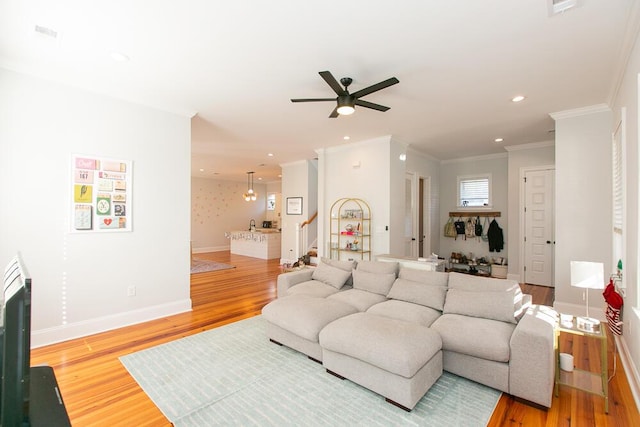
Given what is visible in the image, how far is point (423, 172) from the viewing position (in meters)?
6.83

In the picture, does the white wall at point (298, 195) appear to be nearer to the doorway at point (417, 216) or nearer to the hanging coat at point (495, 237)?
the doorway at point (417, 216)

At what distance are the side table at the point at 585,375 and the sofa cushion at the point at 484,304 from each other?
1.13 feet

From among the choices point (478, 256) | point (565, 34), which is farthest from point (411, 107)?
point (478, 256)

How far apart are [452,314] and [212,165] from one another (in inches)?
290

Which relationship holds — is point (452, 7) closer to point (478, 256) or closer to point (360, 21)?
point (360, 21)

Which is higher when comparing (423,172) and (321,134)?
(321,134)

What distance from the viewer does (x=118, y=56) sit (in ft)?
8.85

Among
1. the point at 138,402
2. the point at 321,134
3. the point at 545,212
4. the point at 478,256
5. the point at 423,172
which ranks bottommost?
the point at 138,402

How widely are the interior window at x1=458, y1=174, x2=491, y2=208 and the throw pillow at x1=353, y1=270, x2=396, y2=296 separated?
4.50 m

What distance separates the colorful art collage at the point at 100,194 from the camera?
3244 mm

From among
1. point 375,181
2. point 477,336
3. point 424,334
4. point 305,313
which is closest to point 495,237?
point 375,181

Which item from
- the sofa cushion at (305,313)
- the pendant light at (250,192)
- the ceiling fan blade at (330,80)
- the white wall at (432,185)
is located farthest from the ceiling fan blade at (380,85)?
the pendant light at (250,192)

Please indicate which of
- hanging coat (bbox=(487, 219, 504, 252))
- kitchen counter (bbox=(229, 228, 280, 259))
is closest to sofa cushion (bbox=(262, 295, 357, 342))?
hanging coat (bbox=(487, 219, 504, 252))

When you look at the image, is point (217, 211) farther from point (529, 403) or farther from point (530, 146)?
point (529, 403)
